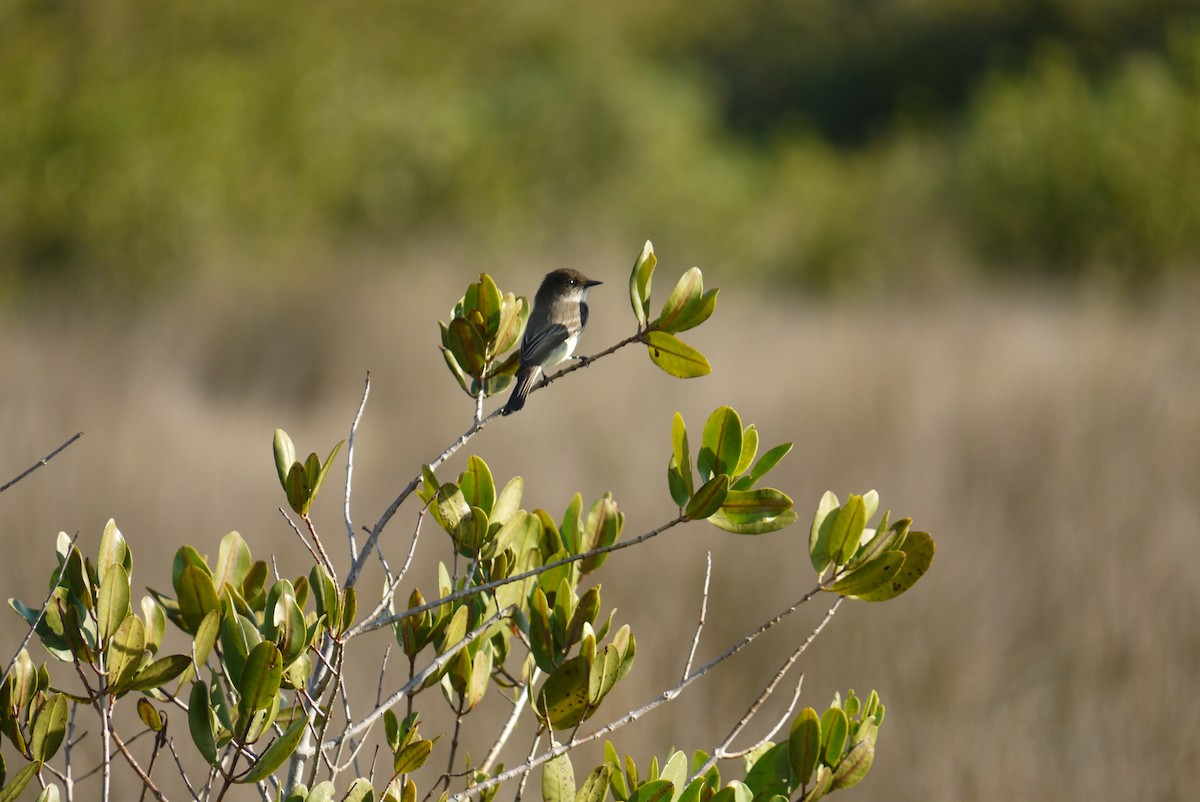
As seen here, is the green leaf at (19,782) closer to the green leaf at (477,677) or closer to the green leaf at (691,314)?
the green leaf at (477,677)

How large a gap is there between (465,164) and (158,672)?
10.6 meters

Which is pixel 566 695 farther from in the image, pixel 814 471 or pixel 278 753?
pixel 814 471

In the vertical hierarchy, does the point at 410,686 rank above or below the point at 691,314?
below

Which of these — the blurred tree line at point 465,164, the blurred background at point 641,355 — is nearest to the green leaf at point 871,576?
the blurred background at point 641,355

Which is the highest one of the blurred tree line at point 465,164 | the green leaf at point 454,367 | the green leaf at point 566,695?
the blurred tree line at point 465,164

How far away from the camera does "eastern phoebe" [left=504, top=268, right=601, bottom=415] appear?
221 centimetres

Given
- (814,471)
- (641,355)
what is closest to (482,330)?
(814,471)

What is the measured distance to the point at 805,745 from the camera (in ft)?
3.69

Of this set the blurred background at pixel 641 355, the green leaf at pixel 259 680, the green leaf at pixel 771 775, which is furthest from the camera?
the blurred background at pixel 641 355

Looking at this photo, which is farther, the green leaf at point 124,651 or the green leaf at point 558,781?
the green leaf at point 558,781

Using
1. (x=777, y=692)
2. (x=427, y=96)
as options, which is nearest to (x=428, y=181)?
(x=427, y=96)

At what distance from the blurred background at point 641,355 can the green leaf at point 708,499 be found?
2.01m

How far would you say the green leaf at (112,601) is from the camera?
98cm

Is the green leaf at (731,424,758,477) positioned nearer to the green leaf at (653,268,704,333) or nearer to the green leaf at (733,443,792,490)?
the green leaf at (733,443,792,490)
